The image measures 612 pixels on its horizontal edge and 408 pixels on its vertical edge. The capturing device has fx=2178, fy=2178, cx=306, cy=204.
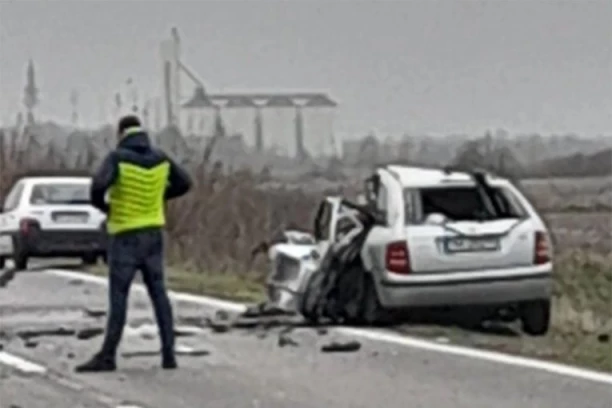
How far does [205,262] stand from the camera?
3244cm

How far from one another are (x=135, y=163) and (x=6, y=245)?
16.8m

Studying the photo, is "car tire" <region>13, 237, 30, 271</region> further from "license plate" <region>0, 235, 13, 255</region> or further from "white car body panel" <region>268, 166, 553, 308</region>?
"white car body panel" <region>268, 166, 553, 308</region>

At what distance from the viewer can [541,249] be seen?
18.4m

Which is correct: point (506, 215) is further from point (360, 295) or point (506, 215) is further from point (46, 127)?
point (46, 127)

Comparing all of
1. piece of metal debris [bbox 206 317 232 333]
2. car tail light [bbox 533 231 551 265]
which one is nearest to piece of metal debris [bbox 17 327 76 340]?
piece of metal debris [bbox 206 317 232 333]

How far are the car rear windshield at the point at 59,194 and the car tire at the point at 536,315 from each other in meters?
14.2

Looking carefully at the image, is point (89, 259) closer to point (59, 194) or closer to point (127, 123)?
point (59, 194)

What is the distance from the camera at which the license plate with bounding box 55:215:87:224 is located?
31328 millimetres

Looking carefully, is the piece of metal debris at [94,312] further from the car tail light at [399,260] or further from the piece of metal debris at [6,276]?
the piece of metal debris at [6,276]

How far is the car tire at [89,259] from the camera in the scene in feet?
104

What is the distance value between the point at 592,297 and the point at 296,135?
2409cm

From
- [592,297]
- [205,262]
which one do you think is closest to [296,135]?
[205,262]

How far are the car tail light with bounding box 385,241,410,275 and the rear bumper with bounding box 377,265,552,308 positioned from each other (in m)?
0.09

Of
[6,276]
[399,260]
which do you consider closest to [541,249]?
[399,260]
